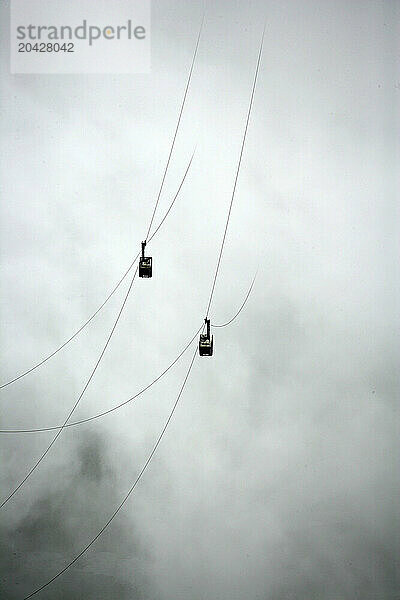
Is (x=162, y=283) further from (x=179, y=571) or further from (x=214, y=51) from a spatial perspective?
(x=179, y=571)

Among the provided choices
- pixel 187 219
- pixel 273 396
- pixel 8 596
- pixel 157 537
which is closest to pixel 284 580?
pixel 157 537
